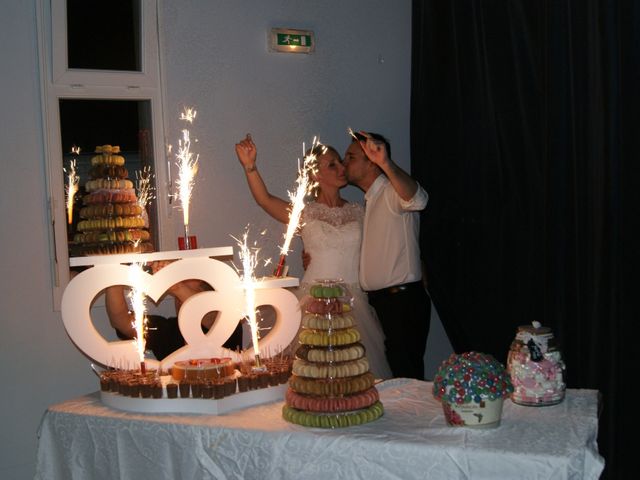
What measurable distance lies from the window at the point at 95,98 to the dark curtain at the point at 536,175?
1318mm

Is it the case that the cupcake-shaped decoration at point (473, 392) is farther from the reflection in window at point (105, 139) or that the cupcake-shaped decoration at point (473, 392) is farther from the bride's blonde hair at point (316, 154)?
the bride's blonde hair at point (316, 154)

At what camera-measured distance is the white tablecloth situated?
5.95ft

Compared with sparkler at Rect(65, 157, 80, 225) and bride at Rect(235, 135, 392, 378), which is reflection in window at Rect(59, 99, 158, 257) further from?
bride at Rect(235, 135, 392, 378)

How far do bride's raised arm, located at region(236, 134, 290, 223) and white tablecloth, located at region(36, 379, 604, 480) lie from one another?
1367 millimetres

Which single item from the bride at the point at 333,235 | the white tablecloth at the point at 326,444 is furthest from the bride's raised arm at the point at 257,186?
the white tablecloth at the point at 326,444

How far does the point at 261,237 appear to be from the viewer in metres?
3.92

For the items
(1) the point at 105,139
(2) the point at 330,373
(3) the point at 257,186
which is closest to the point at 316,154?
Result: (3) the point at 257,186

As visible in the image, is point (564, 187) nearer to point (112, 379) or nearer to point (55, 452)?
point (112, 379)

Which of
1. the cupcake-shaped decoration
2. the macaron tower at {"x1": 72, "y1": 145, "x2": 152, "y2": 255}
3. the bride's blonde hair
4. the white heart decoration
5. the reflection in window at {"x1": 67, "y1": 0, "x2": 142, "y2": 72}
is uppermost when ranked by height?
the reflection in window at {"x1": 67, "y1": 0, "x2": 142, "y2": 72}

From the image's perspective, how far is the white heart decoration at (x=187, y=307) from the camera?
2373 mm

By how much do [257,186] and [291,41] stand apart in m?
0.82

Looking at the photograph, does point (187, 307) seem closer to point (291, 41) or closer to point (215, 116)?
point (215, 116)

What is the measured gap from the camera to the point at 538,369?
207 centimetres

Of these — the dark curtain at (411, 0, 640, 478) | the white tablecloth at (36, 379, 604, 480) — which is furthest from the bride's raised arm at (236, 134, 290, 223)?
the white tablecloth at (36, 379, 604, 480)
